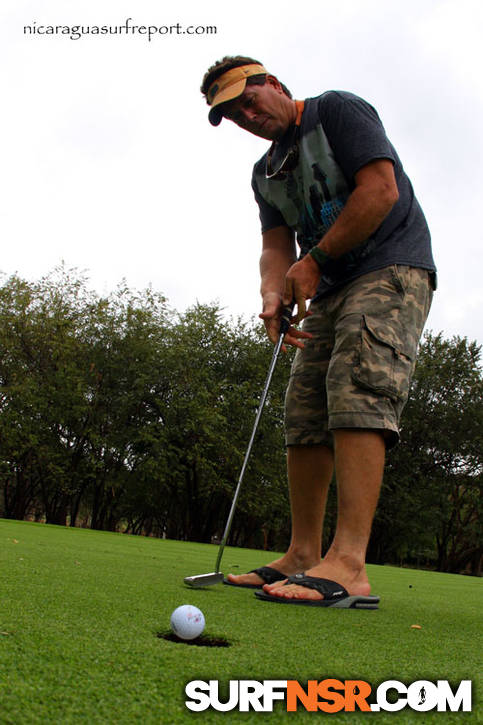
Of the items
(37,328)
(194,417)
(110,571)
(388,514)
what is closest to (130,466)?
(194,417)

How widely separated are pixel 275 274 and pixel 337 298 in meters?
0.53

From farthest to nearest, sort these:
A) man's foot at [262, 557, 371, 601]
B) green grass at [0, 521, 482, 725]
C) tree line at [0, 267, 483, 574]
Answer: tree line at [0, 267, 483, 574] < man's foot at [262, 557, 371, 601] < green grass at [0, 521, 482, 725]

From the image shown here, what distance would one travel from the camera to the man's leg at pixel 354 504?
2498 millimetres

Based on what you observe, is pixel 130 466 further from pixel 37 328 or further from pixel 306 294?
pixel 306 294

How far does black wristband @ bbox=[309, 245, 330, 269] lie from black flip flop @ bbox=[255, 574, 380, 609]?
4.42 feet

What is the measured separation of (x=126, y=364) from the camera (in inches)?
925

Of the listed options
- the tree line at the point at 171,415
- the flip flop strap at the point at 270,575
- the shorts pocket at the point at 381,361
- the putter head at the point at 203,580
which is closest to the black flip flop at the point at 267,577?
the flip flop strap at the point at 270,575

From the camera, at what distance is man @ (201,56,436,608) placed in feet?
8.34

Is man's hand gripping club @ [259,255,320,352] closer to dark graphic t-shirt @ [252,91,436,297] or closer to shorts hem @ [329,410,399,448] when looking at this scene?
dark graphic t-shirt @ [252,91,436,297]

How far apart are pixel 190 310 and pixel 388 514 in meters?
11.2

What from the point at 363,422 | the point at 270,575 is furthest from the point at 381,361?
the point at 270,575

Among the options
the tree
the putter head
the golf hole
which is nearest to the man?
the putter head

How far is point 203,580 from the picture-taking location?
8.33 ft

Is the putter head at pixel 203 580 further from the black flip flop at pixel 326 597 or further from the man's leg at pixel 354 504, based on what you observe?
the man's leg at pixel 354 504
